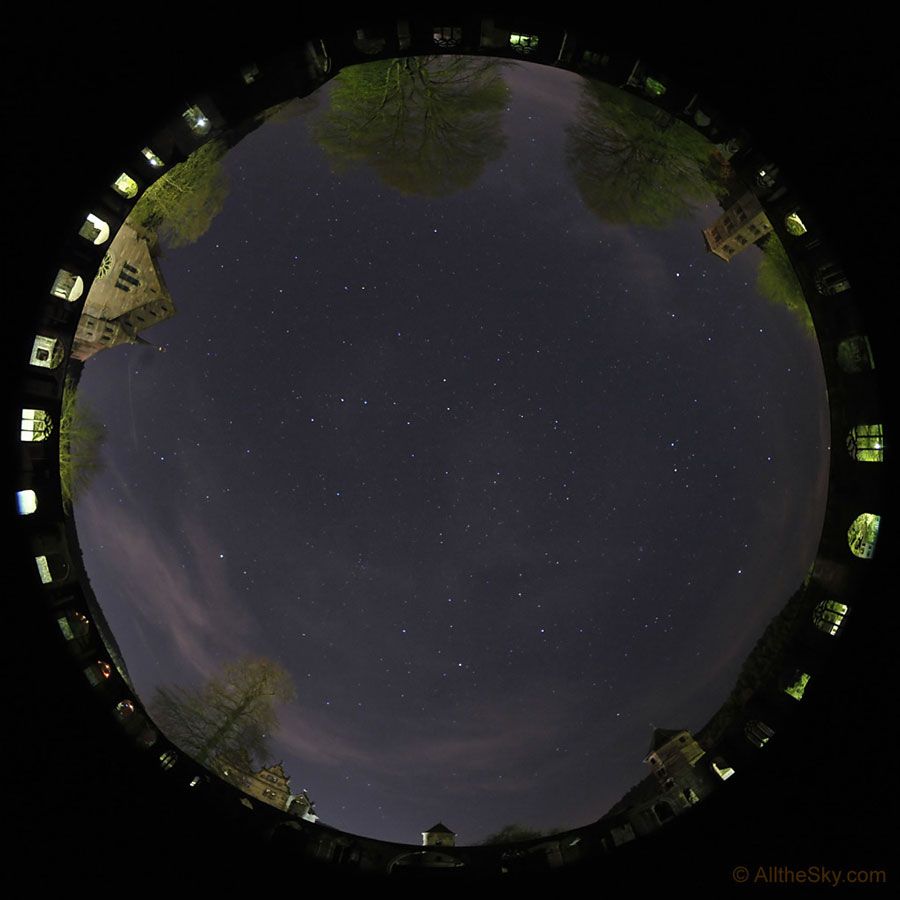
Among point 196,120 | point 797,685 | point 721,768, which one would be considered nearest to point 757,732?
point 721,768

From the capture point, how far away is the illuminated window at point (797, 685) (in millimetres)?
17556

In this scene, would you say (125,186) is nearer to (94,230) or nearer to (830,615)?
(94,230)

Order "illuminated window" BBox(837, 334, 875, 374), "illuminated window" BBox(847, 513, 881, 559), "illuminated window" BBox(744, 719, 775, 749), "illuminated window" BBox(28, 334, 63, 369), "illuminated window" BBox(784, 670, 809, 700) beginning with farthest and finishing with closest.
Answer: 1. "illuminated window" BBox(744, 719, 775, 749)
2. "illuminated window" BBox(784, 670, 809, 700)
3. "illuminated window" BBox(837, 334, 875, 374)
4. "illuminated window" BBox(847, 513, 881, 559)
5. "illuminated window" BBox(28, 334, 63, 369)

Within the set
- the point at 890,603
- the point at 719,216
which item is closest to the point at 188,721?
the point at 890,603

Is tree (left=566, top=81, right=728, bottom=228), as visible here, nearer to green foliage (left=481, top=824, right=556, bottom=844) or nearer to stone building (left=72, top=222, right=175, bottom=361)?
stone building (left=72, top=222, right=175, bottom=361)

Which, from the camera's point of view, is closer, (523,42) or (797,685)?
(797,685)

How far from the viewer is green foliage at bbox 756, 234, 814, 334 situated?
20.0 meters

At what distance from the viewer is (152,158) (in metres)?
17.3

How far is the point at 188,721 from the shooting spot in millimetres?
23266

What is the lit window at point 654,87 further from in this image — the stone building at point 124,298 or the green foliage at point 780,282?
the stone building at point 124,298

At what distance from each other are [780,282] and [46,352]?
1100 inches

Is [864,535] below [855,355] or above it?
below

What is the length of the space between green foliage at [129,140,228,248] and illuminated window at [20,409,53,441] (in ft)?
28.5

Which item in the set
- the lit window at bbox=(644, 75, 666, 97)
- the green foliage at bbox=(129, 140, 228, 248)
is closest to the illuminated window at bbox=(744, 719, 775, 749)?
the lit window at bbox=(644, 75, 666, 97)
